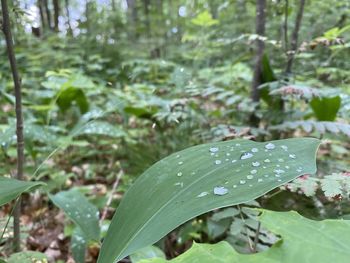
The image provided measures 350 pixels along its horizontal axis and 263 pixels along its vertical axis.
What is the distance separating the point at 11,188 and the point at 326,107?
5.13ft

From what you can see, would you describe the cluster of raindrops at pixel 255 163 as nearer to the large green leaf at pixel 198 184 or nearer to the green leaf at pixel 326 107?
the large green leaf at pixel 198 184

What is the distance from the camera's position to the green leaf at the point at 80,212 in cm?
119

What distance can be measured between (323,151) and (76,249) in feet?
6.03

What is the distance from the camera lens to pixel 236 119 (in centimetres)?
220

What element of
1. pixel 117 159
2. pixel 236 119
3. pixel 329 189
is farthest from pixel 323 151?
pixel 329 189

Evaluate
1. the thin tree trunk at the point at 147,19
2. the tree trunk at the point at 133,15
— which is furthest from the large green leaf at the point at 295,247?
the tree trunk at the point at 133,15

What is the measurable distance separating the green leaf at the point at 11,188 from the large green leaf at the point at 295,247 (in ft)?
1.22

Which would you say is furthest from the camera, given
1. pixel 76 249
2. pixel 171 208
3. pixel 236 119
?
pixel 236 119

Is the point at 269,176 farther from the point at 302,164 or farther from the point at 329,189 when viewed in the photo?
the point at 329,189

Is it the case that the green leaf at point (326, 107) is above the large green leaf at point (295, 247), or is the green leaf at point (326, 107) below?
below

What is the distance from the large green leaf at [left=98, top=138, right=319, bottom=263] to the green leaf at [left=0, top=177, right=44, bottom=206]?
20 cm

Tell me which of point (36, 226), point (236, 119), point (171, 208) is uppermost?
point (171, 208)

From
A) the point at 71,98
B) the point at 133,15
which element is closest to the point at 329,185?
the point at 71,98

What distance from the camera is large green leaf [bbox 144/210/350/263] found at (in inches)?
18.1
